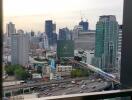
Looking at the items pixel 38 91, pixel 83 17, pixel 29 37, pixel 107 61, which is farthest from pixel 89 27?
pixel 38 91

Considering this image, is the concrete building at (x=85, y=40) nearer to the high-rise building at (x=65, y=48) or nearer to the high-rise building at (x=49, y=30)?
the high-rise building at (x=65, y=48)

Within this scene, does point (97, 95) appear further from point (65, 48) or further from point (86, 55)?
point (65, 48)

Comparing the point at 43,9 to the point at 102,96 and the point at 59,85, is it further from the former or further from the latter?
the point at 102,96

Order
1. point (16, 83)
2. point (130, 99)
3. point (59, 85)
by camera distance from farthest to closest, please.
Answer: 1. point (130, 99)
2. point (59, 85)
3. point (16, 83)

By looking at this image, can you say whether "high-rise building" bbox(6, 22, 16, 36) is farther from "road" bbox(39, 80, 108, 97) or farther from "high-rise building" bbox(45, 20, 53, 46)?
"road" bbox(39, 80, 108, 97)

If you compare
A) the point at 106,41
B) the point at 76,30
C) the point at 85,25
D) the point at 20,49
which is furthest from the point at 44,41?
the point at 106,41
